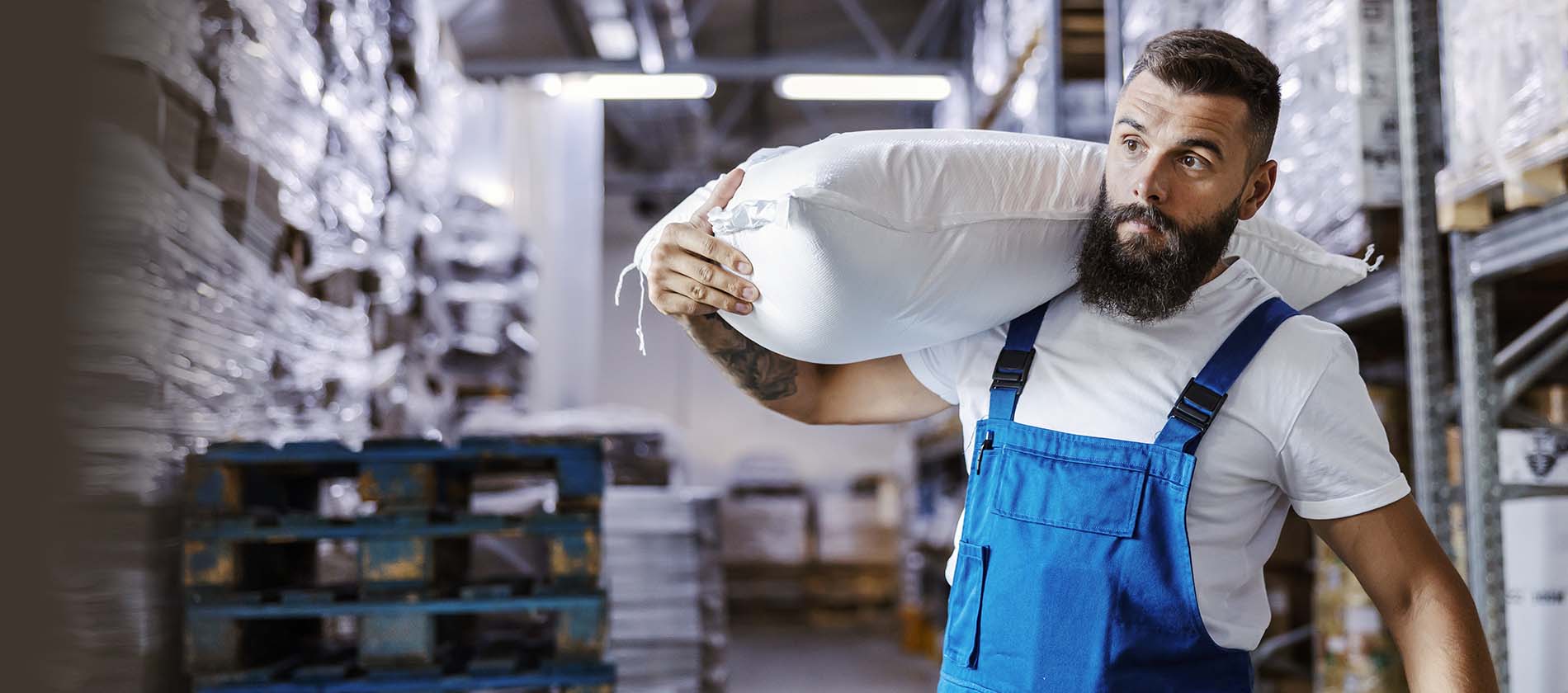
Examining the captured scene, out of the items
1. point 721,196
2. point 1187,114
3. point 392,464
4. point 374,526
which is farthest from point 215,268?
point 1187,114

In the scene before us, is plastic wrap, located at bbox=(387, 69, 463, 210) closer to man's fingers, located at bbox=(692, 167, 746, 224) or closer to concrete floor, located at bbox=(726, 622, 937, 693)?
man's fingers, located at bbox=(692, 167, 746, 224)

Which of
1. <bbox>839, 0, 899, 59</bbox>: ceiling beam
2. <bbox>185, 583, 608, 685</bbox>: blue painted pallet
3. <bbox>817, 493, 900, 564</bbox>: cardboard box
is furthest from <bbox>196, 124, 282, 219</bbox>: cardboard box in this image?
<bbox>817, 493, 900, 564</bbox>: cardboard box

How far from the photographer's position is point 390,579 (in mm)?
3105

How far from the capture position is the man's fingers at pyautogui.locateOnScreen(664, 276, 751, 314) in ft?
5.83

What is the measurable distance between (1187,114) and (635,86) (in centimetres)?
799

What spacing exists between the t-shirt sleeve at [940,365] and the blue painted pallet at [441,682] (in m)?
1.48

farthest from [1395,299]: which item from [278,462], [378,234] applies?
[378,234]

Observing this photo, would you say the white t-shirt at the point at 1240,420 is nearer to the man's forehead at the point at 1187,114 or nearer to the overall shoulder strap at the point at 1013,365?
the overall shoulder strap at the point at 1013,365

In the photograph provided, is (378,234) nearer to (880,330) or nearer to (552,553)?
(552,553)

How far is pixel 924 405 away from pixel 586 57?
752cm

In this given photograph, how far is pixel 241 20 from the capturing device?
3.42m

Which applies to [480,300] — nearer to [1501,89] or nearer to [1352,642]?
[1352,642]

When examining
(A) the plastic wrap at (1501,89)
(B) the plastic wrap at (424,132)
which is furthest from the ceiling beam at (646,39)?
(A) the plastic wrap at (1501,89)

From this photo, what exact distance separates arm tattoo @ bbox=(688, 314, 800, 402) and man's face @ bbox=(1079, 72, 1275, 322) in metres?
0.59
